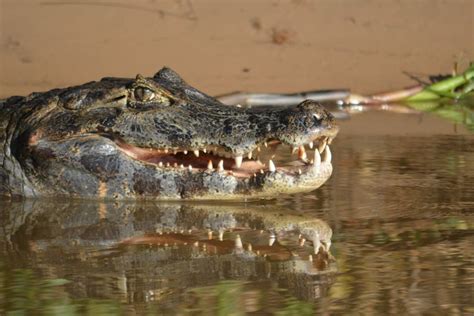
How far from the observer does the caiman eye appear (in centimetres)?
650

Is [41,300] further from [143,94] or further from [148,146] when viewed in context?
[143,94]

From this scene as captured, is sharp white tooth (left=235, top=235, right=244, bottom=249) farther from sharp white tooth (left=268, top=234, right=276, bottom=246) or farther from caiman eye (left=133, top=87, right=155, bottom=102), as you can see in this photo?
caiman eye (left=133, top=87, right=155, bottom=102)

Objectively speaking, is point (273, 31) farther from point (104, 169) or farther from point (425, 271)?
point (425, 271)

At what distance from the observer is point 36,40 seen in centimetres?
1262

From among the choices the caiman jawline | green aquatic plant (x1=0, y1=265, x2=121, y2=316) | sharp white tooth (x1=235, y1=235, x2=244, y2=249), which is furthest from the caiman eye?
green aquatic plant (x1=0, y1=265, x2=121, y2=316)

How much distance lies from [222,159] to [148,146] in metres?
0.40

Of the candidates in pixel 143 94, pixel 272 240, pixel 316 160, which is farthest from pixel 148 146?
pixel 272 240

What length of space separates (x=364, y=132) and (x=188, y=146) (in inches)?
138

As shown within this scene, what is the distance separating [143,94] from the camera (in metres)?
6.50

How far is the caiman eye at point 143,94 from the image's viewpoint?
6496 millimetres

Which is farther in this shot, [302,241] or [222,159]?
[222,159]

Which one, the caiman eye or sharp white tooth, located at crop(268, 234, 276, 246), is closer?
sharp white tooth, located at crop(268, 234, 276, 246)

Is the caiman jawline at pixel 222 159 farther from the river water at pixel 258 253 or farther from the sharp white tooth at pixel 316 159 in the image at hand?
the river water at pixel 258 253

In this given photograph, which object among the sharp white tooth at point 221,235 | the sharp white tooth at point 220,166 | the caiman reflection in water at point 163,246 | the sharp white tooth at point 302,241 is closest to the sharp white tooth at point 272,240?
the caiman reflection in water at point 163,246
